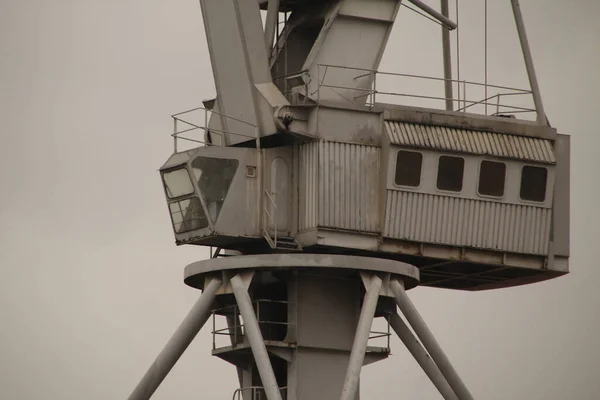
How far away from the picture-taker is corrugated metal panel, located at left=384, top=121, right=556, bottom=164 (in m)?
69.9

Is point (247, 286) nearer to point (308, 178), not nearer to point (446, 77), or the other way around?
point (308, 178)

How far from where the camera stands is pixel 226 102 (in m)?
70.9

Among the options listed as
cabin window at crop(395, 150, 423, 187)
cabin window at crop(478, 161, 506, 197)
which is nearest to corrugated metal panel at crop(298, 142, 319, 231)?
cabin window at crop(395, 150, 423, 187)

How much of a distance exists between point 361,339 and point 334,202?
402cm

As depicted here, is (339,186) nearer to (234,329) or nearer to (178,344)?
(234,329)

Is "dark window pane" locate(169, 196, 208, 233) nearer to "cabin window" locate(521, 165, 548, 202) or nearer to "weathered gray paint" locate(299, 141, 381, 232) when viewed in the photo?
"weathered gray paint" locate(299, 141, 381, 232)

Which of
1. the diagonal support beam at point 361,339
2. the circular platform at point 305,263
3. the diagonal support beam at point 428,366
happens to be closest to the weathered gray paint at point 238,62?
the circular platform at point 305,263

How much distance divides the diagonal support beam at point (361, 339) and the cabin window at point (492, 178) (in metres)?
4.31

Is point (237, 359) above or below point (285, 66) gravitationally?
below

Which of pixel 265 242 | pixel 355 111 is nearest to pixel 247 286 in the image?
pixel 265 242

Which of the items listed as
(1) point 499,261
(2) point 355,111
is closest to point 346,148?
(2) point 355,111

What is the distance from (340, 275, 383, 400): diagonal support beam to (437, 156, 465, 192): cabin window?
3464 millimetres

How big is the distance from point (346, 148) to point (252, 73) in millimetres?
3530

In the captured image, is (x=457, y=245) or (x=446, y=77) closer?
(x=457, y=245)
